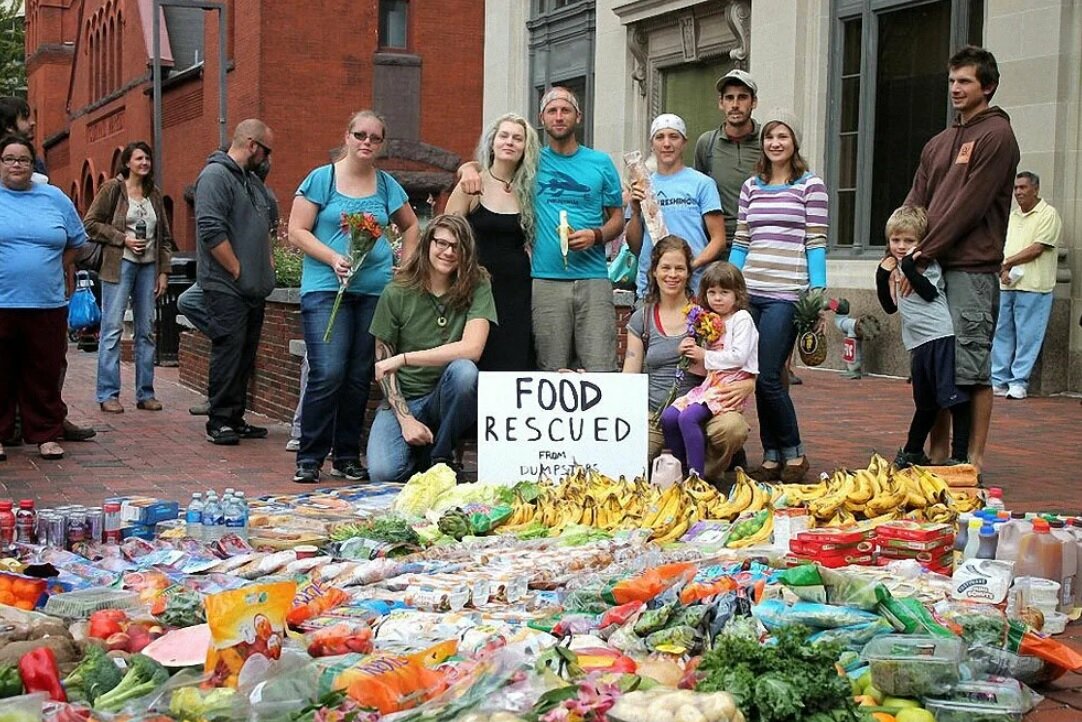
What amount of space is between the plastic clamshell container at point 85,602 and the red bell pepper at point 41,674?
0.85 meters

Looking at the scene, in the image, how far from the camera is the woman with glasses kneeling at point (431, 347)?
7.61 meters

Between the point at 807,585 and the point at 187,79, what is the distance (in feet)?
97.7

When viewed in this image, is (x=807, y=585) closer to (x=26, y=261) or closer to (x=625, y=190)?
(x=625, y=190)

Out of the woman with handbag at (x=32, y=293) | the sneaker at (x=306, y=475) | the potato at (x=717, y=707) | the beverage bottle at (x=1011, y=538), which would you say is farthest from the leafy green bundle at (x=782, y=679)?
the woman with handbag at (x=32, y=293)

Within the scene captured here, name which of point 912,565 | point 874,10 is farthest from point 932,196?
point 874,10

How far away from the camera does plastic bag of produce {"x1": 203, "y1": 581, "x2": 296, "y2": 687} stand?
3.72 m

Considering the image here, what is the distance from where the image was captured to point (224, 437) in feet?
30.6

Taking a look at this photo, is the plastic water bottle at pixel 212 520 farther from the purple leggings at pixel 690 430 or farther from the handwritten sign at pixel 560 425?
the purple leggings at pixel 690 430

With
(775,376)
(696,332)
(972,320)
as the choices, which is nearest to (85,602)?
(696,332)

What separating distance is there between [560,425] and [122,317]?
5039mm

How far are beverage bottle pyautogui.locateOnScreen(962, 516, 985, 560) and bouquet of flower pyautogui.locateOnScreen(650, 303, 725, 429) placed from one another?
2.19 m

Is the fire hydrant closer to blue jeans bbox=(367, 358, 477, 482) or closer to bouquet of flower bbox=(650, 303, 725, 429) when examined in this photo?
bouquet of flower bbox=(650, 303, 725, 429)

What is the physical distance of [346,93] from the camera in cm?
2891

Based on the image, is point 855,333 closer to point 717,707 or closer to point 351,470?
point 351,470
